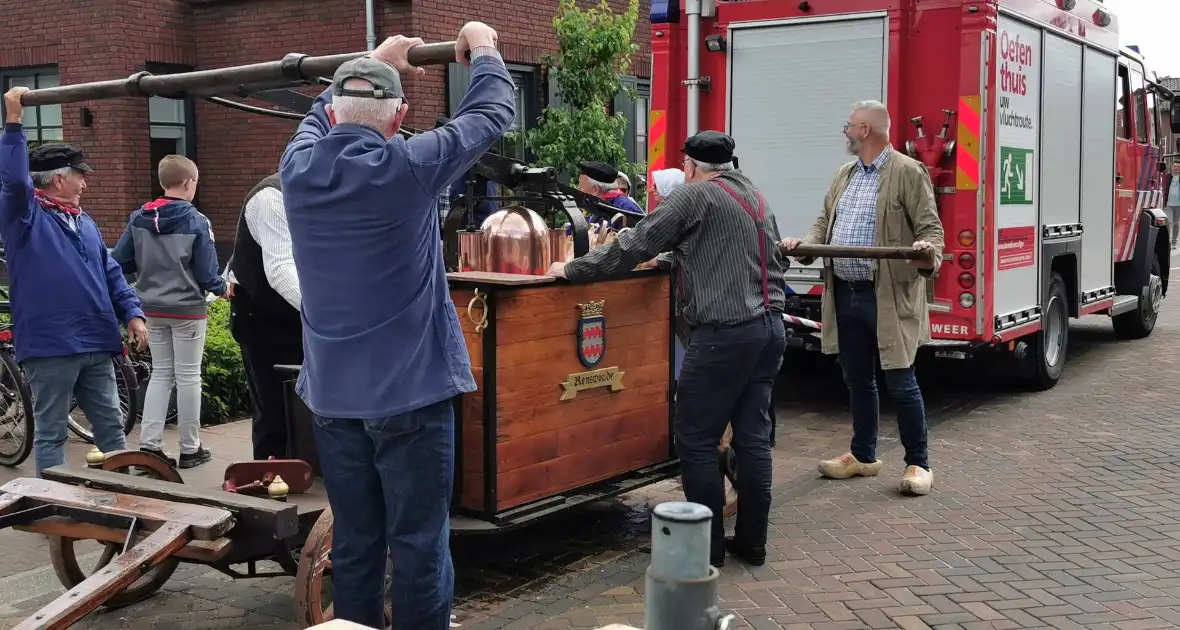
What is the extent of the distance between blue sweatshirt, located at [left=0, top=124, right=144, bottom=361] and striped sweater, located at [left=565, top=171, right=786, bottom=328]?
233 centimetres

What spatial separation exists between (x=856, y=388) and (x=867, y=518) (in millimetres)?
831

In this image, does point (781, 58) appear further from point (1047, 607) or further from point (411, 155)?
point (411, 155)

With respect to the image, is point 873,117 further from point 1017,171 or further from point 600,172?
point 600,172

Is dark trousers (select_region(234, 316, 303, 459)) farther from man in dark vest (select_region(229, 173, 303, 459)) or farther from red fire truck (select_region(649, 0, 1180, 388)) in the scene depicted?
red fire truck (select_region(649, 0, 1180, 388))

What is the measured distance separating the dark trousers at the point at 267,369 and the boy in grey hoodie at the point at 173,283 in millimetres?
1418

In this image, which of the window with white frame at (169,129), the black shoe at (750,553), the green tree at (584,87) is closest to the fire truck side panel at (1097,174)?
the green tree at (584,87)

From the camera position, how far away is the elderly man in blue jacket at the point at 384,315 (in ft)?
10.7

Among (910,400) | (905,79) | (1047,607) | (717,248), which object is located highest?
(905,79)

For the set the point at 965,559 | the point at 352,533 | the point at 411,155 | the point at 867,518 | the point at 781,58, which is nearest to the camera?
the point at 411,155

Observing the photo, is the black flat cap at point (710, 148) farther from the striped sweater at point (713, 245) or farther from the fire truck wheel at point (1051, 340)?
the fire truck wheel at point (1051, 340)

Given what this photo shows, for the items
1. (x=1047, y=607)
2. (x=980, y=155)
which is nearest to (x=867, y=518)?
(x=1047, y=607)

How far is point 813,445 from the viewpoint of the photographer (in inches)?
302

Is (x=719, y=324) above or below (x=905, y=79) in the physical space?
below

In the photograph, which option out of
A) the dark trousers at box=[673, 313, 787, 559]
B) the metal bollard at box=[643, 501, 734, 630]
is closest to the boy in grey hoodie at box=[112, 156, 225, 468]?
the dark trousers at box=[673, 313, 787, 559]
